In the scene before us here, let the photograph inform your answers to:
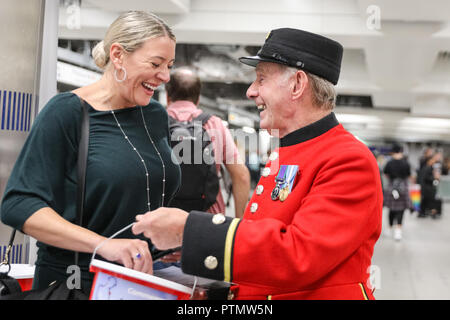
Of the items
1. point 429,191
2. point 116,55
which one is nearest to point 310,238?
point 116,55

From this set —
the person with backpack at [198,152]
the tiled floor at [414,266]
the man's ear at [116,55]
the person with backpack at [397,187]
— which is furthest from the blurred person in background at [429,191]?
the man's ear at [116,55]

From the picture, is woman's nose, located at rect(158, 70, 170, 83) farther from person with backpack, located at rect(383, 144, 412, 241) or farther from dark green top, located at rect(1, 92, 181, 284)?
person with backpack, located at rect(383, 144, 412, 241)

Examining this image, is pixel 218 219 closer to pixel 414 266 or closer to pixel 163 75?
pixel 163 75

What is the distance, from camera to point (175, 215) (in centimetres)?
118

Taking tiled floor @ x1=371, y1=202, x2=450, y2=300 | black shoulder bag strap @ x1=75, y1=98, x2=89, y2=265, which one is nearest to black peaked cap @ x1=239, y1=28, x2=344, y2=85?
black shoulder bag strap @ x1=75, y1=98, x2=89, y2=265

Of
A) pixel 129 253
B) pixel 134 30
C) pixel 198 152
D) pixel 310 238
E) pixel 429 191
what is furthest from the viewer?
pixel 429 191

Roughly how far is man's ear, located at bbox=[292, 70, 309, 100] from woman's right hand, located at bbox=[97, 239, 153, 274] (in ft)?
1.96

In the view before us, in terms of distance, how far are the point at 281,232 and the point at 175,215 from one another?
0.86 ft

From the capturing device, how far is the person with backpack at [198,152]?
2891 mm

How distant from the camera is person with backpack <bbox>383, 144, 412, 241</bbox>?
896 centimetres

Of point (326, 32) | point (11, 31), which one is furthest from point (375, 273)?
point (11, 31)

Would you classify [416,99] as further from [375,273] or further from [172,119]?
[172,119]

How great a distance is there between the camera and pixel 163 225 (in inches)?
46.4

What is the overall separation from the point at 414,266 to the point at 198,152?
4.67m
